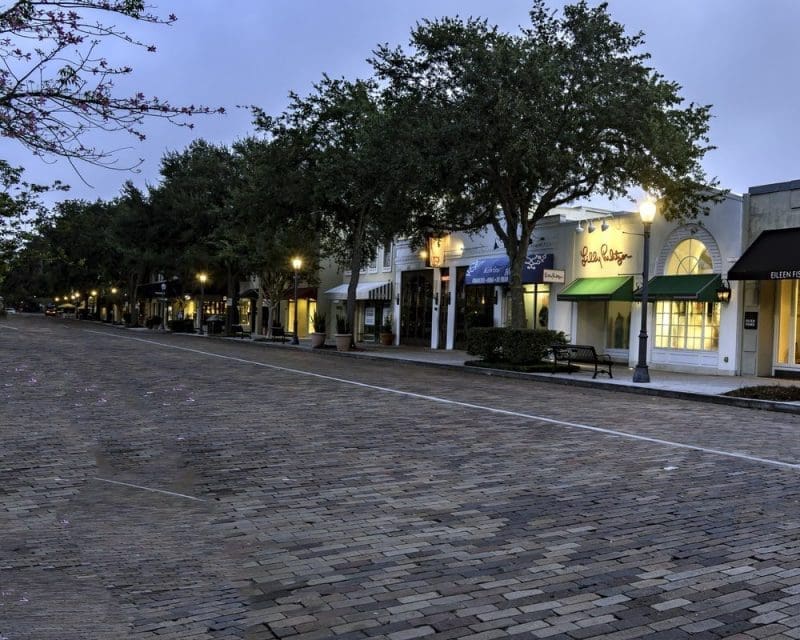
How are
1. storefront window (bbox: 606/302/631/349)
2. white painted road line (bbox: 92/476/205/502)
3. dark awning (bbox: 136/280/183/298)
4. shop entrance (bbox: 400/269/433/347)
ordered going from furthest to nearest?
dark awning (bbox: 136/280/183/298) → shop entrance (bbox: 400/269/433/347) → storefront window (bbox: 606/302/631/349) → white painted road line (bbox: 92/476/205/502)

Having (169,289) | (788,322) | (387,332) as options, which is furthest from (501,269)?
(169,289)

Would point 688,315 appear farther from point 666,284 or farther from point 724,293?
point 724,293

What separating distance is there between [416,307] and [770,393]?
23.3 m

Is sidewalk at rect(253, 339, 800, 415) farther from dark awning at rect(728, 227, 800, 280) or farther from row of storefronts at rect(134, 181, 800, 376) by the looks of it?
dark awning at rect(728, 227, 800, 280)

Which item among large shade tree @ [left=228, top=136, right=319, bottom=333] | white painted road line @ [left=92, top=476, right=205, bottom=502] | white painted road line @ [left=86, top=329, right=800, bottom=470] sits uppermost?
large shade tree @ [left=228, top=136, right=319, bottom=333]

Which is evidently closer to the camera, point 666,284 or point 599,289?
point 666,284

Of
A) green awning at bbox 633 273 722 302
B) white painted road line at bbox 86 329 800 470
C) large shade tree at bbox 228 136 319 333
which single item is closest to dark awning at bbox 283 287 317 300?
large shade tree at bbox 228 136 319 333

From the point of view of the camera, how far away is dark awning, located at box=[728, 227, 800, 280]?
1917cm

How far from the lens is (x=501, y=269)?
2980 cm

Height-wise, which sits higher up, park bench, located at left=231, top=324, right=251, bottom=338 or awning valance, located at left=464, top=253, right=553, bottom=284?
awning valance, located at left=464, top=253, right=553, bottom=284

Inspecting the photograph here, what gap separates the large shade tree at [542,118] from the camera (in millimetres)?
19094

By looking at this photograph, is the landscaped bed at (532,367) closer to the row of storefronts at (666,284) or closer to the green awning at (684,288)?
the green awning at (684,288)

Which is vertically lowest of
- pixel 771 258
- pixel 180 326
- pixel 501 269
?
pixel 180 326

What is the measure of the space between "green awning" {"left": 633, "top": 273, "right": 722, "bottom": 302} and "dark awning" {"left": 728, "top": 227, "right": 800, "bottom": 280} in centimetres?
80
